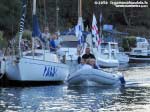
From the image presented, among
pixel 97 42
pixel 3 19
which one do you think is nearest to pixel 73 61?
pixel 97 42

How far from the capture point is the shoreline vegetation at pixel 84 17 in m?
60.2

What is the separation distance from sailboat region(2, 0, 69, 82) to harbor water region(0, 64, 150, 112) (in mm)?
680

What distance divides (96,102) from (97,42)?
3104 centimetres

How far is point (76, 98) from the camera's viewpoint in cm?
2461

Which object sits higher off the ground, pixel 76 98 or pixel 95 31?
pixel 95 31

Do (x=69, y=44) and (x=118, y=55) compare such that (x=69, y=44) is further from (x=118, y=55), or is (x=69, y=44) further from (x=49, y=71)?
(x=49, y=71)

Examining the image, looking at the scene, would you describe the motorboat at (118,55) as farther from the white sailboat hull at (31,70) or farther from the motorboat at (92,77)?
the white sailboat hull at (31,70)

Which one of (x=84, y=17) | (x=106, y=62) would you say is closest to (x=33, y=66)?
(x=106, y=62)

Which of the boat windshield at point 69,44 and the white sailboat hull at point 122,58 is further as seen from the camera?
the white sailboat hull at point 122,58

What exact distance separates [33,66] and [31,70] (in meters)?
0.22

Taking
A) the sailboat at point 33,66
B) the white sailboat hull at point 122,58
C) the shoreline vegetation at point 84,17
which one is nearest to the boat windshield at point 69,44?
the shoreline vegetation at point 84,17

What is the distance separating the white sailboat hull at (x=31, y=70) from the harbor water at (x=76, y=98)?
2.09 feet

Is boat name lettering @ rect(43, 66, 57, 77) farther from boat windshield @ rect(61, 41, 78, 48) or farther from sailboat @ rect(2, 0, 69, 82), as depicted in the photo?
boat windshield @ rect(61, 41, 78, 48)

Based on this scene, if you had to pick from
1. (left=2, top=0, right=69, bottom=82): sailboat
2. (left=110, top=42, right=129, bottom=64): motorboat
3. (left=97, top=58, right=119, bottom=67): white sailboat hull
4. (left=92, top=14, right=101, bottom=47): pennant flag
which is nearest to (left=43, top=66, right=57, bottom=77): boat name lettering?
(left=2, top=0, right=69, bottom=82): sailboat
